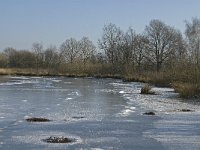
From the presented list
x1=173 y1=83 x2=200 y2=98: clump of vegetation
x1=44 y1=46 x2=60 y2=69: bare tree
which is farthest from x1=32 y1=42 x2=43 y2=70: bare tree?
x1=173 y1=83 x2=200 y2=98: clump of vegetation

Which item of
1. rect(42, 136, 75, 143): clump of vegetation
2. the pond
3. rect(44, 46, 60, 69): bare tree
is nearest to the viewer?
the pond

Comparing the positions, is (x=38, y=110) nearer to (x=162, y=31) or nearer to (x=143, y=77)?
(x=143, y=77)

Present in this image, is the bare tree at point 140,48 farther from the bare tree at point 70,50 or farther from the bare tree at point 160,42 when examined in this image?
the bare tree at point 70,50

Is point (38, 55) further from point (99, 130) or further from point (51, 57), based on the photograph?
point (99, 130)

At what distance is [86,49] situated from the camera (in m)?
102

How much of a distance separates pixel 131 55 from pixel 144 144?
233 ft

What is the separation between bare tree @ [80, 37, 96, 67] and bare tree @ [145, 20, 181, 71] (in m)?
22.5

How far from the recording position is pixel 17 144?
963cm

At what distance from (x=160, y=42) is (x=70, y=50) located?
102 feet

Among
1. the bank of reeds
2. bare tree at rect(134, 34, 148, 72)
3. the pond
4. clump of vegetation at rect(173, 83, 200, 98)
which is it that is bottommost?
the pond

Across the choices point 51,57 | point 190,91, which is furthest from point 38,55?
point 190,91

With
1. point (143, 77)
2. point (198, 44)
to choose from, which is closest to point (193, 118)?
point (143, 77)

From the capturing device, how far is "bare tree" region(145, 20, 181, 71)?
77500 millimetres

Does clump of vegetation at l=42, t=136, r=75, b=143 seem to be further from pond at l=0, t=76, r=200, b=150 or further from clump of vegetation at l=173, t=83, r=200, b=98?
clump of vegetation at l=173, t=83, r=200, b=98
